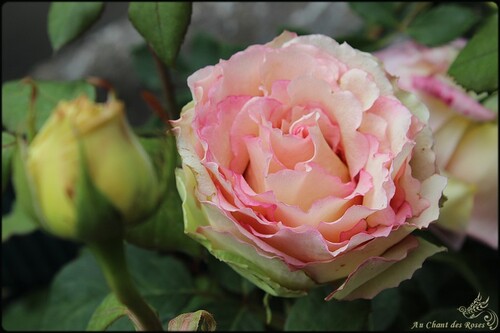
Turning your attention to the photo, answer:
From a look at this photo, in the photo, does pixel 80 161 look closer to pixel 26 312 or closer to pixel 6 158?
pixel 6 158

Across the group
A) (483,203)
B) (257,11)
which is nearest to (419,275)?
(483,203)

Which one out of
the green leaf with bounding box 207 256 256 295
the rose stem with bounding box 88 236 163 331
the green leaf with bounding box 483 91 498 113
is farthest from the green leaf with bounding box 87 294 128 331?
the green leaf with bounding box 483 91 498 113

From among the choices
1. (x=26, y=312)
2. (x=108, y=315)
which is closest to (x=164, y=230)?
(x=108, y=315)

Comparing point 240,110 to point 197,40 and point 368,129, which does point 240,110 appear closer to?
point 368,129

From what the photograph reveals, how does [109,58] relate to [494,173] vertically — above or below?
below

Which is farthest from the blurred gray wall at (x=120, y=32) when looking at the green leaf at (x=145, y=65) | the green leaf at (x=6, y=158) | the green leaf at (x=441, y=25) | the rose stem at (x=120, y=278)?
the rose stem at (x=120, y=278)

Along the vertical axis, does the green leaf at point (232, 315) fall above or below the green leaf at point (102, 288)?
above

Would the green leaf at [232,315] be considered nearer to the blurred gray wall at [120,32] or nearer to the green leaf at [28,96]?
the green leaf at [28,96]
